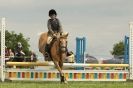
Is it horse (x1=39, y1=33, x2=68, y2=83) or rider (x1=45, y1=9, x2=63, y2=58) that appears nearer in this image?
horse (x1=39, y1=33, x2=68, y2=83)

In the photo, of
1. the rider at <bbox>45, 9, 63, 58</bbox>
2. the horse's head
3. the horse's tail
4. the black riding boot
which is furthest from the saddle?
the horse's head

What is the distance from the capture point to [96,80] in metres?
18.0

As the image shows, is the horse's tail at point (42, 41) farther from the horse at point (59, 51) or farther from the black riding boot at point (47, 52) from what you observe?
the horse at point (59, 51)

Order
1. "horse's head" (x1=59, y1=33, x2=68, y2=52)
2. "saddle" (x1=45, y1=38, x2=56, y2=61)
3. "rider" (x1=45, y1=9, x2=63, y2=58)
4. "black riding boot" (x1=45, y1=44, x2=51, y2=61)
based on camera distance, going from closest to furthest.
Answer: "horse's head" (x1=59, y1=33, x2=68, y2=52) < "rider" (x1=45, y1=9, x2=63, y2=58) < "saddle" (x1=45, y1=38, x2=56, y2=61) < "black riding boot" (x1=45, y1=44, x2=51, y2=61)

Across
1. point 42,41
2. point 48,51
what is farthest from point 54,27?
point 42,41

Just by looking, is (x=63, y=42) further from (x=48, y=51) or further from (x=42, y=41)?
(x=42, y=41)

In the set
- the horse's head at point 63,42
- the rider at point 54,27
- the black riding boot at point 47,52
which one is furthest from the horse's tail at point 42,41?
the horse's head at point 63,42

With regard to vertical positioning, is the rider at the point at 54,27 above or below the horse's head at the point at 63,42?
above

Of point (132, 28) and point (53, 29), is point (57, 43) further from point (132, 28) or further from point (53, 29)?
point (132, 28)

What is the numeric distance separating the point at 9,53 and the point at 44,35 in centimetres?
671

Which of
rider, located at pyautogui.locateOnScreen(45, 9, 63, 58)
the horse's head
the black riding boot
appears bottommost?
the black riding boot

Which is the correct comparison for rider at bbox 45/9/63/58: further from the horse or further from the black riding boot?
the black riding boot

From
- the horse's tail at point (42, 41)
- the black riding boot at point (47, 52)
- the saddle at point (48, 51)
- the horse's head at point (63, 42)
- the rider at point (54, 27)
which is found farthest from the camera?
the horse's tail at point (42, 41)

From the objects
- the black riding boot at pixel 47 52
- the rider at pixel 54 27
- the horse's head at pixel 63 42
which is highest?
the rider at pixel 54 27
